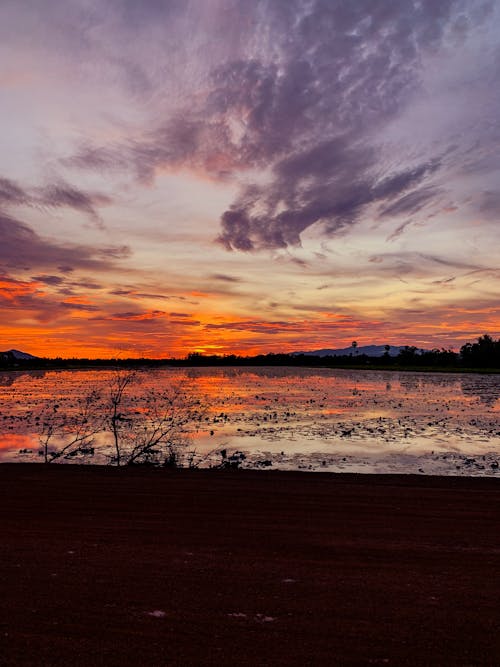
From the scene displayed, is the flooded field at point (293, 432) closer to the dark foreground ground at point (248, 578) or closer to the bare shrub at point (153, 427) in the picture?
the bare shrub at point (153, 427)

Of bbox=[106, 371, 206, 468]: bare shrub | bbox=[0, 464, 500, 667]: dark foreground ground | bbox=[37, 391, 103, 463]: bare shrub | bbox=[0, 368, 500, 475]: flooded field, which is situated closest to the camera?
bbox=[0, 464, 500, 667]: dark foreground ground

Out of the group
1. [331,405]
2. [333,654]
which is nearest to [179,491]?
[333,654]

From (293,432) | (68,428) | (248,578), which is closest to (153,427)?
(68,428)

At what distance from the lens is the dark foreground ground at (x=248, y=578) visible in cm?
451

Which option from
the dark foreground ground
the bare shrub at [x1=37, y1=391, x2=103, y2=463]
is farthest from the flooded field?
the dark foreground ground

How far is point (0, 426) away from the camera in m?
26.3

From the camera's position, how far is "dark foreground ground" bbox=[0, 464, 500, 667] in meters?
4.51

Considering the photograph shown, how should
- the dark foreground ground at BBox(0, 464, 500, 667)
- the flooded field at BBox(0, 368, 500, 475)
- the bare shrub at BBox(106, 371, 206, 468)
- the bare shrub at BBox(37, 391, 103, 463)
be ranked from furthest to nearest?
the bare shrub at BBox(37, 391, 103, 463), the bare shrub at BBox(106, 371, 206, 468), the flooded field at BBox(0, 368, 500, 475), the dark foreground ground at BBox(0, 464, 500, 667)

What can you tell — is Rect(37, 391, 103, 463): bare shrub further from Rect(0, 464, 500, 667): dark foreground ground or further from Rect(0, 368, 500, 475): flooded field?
Rect(0, 464, 500, 667): dark foreground ground

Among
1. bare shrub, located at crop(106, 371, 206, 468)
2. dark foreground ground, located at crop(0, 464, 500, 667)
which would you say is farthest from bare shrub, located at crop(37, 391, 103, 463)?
dark foreground ground, located at crop(0, 464, 500, 667)

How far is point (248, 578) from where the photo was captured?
6.05 meters

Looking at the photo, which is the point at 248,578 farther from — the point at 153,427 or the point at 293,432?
the point at 153,427

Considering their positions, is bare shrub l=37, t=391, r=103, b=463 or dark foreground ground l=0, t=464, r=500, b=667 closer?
dark foreground ground l=0, t=464, r=500, b=667

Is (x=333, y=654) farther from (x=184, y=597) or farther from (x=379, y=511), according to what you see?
(x=379, y=511)
